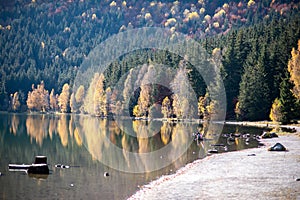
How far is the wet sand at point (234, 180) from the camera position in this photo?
88.4 ft

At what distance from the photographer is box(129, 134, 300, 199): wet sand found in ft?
88.4

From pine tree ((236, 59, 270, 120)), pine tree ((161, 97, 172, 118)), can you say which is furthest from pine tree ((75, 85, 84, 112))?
pine tree ((236, 59, 270, 120))

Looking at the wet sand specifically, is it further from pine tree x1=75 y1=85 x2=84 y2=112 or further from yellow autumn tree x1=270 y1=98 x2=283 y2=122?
pine tree x1=75 y1=85 x2=84 y2=112

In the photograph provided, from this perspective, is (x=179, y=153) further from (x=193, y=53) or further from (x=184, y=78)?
(x=193, y=53)

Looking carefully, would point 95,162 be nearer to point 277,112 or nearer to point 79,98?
point 277,112

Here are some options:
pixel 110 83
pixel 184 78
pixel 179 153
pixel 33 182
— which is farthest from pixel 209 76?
pixel 33 182

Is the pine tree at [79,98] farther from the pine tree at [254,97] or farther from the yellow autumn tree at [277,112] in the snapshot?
the yellow autumn tree at [277,112]

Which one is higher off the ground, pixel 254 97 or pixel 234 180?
pixel 254 97

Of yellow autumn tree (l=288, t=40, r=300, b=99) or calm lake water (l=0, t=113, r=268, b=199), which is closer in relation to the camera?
calm lake water (l=0, t=113, r=268, b=199)

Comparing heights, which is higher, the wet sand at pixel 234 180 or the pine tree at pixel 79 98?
the pine tree at pixel 79 98

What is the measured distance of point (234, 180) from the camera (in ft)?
103

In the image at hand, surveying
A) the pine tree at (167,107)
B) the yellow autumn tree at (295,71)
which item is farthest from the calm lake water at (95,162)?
the pine tree at (167,107)

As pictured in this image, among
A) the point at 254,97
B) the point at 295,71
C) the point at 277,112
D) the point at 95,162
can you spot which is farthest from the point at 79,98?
the point at 95,162

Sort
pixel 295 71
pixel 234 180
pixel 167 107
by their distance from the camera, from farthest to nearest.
Result: pixel 167 107 < pixel 295 71 < pixel 234 180
